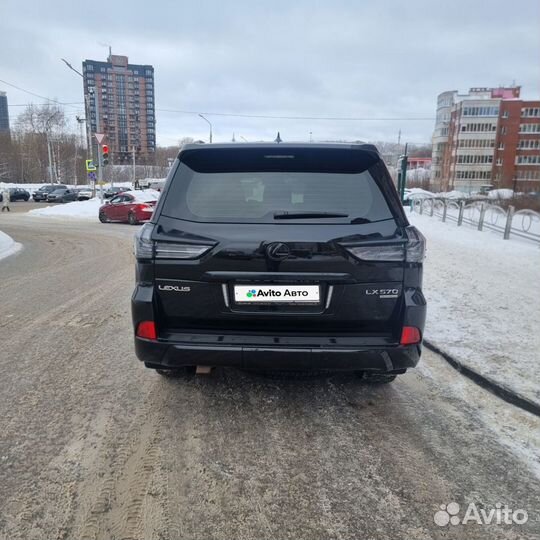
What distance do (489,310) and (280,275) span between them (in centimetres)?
411

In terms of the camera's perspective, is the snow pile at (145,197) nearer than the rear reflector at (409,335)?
No

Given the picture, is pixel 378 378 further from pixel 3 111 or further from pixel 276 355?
pixel 3 111

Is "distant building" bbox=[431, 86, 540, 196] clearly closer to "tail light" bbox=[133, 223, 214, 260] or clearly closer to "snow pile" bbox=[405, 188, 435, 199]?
"snow pile" bbox=[405, 188, 435, 199]

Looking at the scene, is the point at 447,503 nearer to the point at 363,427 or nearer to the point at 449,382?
the point at 363,427

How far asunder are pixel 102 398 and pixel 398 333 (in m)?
2.27

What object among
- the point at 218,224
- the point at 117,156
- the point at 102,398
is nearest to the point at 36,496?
the point at 102,398

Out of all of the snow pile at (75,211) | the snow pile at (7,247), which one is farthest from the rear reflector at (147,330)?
the snow pile at (75,211)

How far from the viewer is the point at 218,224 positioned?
108 inches

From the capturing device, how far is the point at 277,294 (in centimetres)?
271

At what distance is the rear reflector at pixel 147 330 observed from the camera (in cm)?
279

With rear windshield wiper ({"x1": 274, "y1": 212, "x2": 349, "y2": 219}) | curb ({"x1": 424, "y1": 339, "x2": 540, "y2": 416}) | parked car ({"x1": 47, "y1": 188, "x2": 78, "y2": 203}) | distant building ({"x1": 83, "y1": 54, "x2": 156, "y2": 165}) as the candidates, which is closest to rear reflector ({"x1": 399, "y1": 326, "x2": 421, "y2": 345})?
rear windshield wiper ({"x1": 274, "y1": 212, "x2": 349, "y2": 219})

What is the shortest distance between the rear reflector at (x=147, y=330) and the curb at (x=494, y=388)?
271 centimetres

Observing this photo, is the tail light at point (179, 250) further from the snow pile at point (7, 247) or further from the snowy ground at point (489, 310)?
the snow pile at point (7, 247)

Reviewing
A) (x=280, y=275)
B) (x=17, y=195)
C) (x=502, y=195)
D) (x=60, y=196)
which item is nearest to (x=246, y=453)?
(x=280, y=275)
